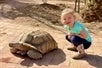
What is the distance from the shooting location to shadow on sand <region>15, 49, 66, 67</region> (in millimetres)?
4791

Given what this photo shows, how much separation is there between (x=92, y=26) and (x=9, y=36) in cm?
306

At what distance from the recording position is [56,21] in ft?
30.4

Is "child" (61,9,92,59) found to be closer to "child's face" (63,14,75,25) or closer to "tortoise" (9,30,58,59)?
"child's face" (63,14,75,25)

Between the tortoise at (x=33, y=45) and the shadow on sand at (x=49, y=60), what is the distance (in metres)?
0.08

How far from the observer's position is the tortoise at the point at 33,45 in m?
4.95

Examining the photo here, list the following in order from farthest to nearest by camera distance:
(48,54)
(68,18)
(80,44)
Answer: (48,54), (80,44), (68,18)

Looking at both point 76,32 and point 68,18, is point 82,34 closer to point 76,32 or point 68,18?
point 76,32

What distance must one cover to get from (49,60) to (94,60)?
0.81 meters

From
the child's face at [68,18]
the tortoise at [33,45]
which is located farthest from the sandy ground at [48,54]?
the child's face at [68,18]

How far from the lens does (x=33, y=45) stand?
505 centimetres

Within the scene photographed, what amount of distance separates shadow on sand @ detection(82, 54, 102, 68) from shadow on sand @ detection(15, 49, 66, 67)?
443mm

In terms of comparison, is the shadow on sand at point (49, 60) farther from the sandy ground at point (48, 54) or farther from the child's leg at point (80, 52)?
the child's leg at point (80, 52)

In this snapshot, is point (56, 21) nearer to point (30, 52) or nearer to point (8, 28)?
point (8, 28)

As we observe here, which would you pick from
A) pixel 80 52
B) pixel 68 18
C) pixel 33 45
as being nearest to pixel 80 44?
pixel 80 52
